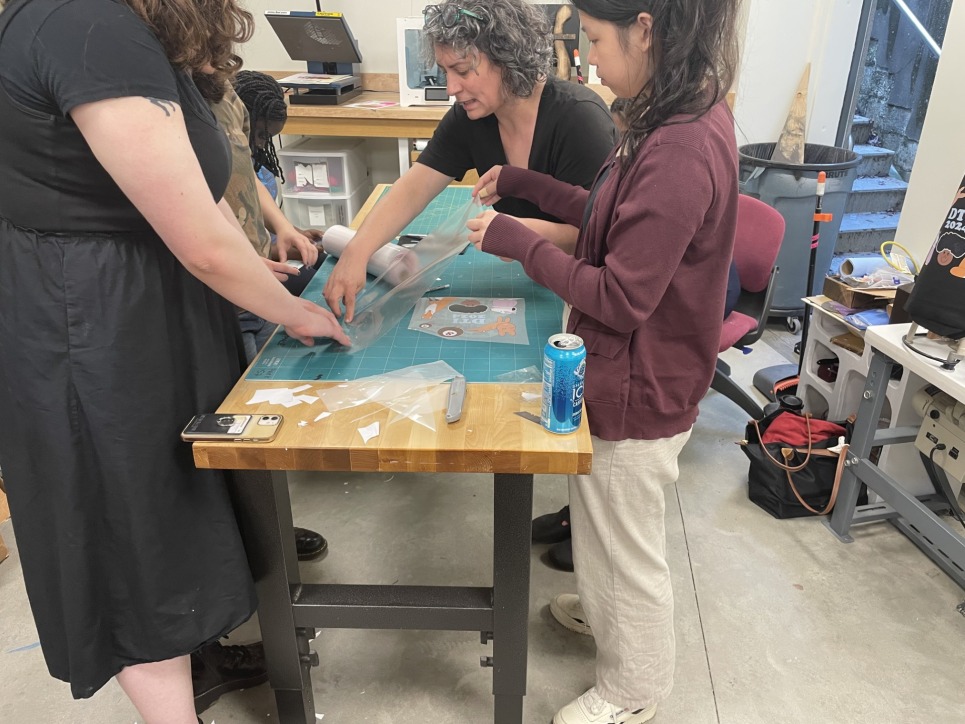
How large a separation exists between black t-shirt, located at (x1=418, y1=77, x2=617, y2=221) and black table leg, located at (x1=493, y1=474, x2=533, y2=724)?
0.72 metres

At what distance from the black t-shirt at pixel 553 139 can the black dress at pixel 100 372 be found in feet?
2.42

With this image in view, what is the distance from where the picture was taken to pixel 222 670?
1.60m

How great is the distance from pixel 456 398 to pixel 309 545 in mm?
1101

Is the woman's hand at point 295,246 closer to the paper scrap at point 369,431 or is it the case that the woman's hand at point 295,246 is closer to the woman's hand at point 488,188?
the woman's hand at point 488,188

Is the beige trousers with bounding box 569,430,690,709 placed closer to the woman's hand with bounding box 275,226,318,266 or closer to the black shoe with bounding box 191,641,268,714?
the black shoe with bounding box 191,641,268,714

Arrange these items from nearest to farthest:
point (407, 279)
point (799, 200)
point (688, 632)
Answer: point (407, 279)
point (688, 632)
point (799, 200)

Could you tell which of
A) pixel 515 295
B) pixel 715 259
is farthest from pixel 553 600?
pixel 715 259

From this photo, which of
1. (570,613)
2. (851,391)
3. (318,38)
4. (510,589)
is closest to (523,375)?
(510,589)

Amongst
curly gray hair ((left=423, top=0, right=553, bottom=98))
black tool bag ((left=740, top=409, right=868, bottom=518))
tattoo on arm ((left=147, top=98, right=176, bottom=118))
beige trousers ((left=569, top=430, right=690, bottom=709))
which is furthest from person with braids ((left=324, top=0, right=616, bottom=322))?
black tool bag ((left=740, top=409, right=868, bottom=518))

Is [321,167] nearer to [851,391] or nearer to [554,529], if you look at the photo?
[554,529]

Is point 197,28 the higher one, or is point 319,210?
point 197,28

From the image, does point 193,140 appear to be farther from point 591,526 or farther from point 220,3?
point 591,526

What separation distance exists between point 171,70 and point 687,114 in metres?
0.67

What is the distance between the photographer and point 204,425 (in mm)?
1046
